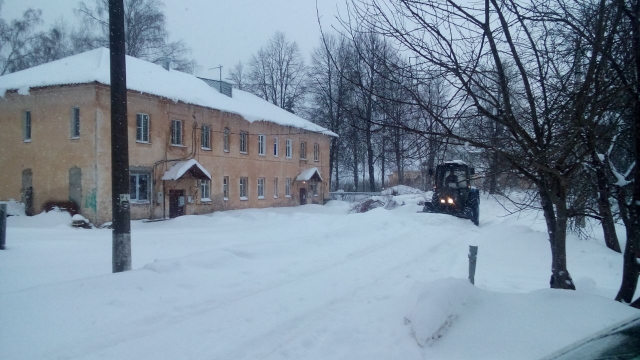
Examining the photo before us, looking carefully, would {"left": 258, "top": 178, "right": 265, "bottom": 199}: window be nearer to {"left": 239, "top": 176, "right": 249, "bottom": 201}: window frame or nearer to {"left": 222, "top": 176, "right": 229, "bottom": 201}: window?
{"left": 239, "top": 176, "right": 249, "bottom": 201}: window frame

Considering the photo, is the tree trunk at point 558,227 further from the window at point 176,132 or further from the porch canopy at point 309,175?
the porch canopy at point 309,175

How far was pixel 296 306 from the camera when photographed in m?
6.53

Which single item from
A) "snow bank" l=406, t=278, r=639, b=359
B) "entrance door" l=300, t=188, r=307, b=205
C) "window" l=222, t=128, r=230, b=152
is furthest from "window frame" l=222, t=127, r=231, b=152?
"snow bank" l=406, t=278, r=639, b=359

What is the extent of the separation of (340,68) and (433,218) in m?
15.3

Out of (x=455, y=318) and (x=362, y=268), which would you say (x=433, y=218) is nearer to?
(x=362, y=268)

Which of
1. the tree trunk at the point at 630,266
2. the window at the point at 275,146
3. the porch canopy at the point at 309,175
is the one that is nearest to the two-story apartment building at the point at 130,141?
the window at the point at 275,146

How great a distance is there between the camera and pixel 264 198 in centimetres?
3216

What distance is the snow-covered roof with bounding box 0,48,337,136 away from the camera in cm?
2161

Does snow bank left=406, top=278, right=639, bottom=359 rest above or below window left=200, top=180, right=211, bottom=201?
below

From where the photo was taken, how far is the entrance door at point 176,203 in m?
24.5

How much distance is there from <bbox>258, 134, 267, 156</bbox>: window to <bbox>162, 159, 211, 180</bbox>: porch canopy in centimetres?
655

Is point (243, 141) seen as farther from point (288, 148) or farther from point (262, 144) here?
point (288, 148)

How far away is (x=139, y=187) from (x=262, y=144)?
35.2ft

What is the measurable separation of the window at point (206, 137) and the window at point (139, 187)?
459 cm
